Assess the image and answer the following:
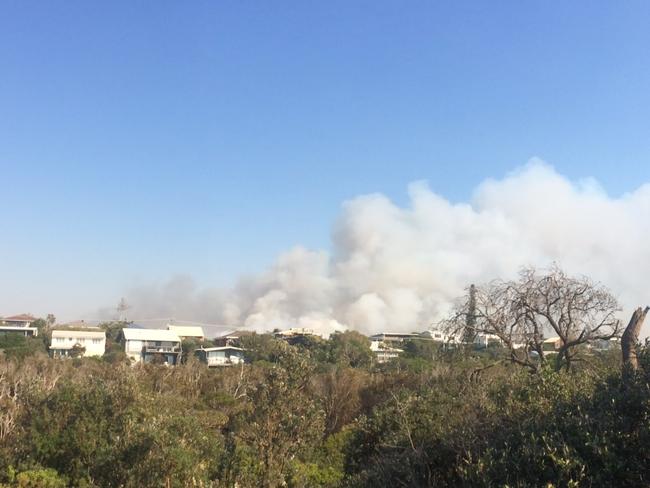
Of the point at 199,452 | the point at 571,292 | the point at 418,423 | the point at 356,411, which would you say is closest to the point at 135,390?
the point at 199,452

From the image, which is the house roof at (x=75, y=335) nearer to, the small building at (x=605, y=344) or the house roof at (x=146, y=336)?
the house roof at (x=146, y=336)

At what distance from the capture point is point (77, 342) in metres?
97.2

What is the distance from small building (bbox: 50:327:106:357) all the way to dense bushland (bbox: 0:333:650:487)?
7581cm

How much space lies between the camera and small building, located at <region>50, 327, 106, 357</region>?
312 ft

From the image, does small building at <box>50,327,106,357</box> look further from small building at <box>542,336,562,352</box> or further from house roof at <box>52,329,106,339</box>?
small building at <box>542,336,562,352</box>

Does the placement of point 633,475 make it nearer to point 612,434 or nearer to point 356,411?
point 612,434

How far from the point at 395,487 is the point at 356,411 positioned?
1066 inches

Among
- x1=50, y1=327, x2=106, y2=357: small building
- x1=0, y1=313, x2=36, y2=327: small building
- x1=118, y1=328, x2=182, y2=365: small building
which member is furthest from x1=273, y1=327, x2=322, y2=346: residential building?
x1=0, y1=313, x2=36, y2=327: small building

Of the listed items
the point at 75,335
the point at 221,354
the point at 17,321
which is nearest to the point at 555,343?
the point at 221,354

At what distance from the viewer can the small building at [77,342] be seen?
95188 millimetres

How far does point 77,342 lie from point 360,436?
9347 cm

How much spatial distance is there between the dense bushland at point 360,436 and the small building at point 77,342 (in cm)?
7581

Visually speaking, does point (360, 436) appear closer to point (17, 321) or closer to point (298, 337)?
point (298, 337)

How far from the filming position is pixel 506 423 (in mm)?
8180
